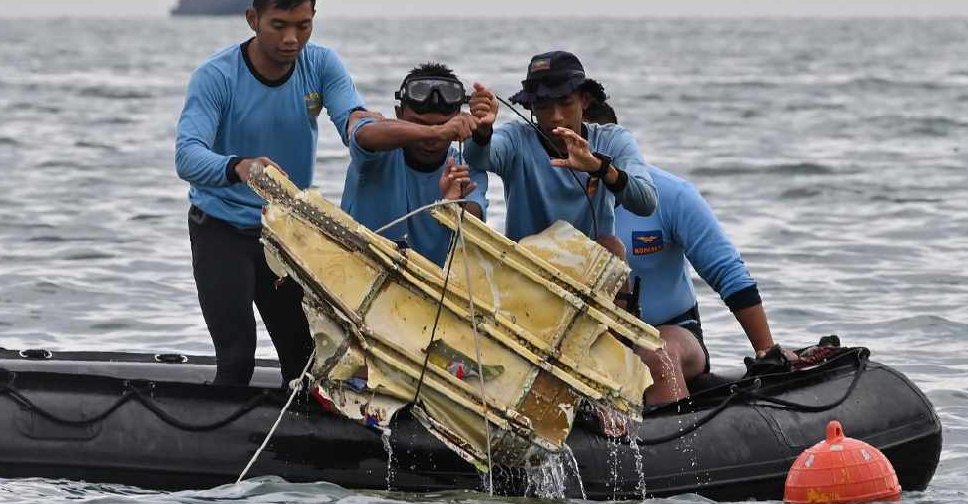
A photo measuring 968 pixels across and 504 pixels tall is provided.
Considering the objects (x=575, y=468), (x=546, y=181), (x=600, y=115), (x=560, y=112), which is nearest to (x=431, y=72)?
(x=560, y=112)

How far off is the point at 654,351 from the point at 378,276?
4.86ft

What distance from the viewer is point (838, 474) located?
Answer: 25.8ft

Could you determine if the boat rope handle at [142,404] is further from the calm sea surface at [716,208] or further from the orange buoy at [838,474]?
the orange buoy at [838,474]

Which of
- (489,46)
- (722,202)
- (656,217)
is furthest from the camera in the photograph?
(489,46)

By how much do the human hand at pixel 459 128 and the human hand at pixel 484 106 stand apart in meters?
0.03

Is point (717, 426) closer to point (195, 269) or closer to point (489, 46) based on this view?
point (195, 269)

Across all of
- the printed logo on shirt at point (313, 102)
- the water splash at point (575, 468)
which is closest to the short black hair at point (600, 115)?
the printed logo on shirt at point (313, 102)

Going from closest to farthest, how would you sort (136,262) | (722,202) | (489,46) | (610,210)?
(610,210), (136,262), (722,202), (489,46)

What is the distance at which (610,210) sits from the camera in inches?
314

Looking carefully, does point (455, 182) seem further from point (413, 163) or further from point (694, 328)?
point (694, 328)

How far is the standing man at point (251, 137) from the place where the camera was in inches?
309

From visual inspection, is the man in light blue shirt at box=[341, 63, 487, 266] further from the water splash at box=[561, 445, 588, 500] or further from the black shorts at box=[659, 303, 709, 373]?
the black shorts at box=[659, 303, 709, 373]

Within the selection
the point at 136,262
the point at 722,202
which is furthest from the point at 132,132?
the point at 136,262

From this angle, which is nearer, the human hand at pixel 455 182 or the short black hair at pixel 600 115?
the human hand at pixel 455 182
